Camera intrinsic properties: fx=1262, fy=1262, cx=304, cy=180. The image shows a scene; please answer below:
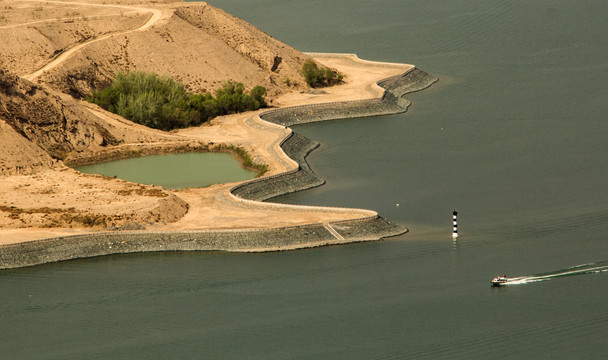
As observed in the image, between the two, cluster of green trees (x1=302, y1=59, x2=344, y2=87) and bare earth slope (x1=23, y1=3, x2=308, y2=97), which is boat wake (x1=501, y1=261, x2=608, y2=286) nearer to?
bare earth slope (x1=23, y1=3, x2=308, y2=97)

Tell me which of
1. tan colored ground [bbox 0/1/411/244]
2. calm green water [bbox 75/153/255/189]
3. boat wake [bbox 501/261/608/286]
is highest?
calm green water [bbox 75/153/255/189]

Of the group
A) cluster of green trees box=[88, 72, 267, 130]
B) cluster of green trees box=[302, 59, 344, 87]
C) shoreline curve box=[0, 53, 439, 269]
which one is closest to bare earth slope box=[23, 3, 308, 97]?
cluster of green trees box=[302, 59, 344, 87]

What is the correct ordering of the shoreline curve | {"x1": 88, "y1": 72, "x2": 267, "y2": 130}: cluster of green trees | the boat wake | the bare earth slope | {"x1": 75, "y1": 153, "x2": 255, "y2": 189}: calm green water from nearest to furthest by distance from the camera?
the boat wake, the shoreline curve, {"x1": 75, "y1": 153, "x2": 255, "y2": 189}: calm green water, {"x1": 88, "y1": 72, "x2": 267, "y2": 130}: cluster of green trees, the bare earth slope

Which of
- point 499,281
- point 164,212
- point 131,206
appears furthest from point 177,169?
point 499,281

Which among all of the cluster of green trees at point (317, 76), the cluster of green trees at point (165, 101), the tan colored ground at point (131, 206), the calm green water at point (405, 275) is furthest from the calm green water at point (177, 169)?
the cluster of green trees at point (317, 76)

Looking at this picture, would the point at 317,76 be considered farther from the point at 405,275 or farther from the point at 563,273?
the point at 563,273

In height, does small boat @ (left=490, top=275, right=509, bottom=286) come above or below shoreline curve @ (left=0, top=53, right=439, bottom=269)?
below

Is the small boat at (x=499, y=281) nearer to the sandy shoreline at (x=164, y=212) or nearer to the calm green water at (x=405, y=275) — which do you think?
the calm green water at (x=405, y=275)

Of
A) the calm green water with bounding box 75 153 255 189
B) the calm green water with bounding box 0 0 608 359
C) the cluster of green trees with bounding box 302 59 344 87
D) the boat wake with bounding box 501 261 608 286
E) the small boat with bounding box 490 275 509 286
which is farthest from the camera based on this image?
the cluster of green trees with bounding box 302 59 344 87
